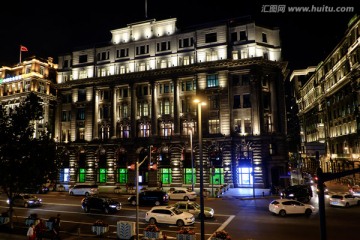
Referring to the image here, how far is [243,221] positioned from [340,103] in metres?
57.4

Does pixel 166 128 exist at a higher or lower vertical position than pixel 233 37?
lower

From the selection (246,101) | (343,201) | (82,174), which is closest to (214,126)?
(246,101)

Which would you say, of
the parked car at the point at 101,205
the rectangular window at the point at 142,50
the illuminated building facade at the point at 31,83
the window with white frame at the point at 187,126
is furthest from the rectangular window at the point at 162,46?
the parked car at the point at 101,205

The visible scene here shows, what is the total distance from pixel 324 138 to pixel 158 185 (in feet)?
178

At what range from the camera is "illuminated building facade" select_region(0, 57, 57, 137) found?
82188mm

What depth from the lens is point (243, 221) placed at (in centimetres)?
2762

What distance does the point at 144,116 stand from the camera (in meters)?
62.7

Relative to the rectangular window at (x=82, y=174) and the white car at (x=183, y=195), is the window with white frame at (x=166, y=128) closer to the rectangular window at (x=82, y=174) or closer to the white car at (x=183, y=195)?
the white car at (x=183, y=195)

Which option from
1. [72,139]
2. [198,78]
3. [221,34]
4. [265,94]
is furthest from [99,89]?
[265,94]

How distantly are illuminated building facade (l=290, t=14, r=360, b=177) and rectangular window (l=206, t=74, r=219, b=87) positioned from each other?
2057 cm

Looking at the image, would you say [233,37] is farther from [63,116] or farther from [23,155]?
[23,155]

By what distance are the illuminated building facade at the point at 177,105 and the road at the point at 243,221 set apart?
658 inches

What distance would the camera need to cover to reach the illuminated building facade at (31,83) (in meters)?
82.2

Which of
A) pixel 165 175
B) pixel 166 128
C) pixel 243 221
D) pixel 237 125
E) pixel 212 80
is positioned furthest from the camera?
pixel 166 128
